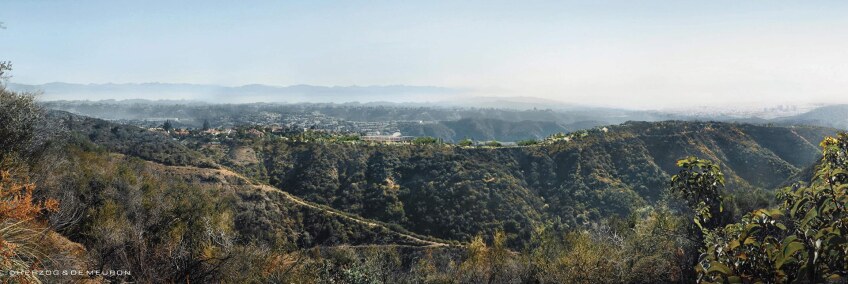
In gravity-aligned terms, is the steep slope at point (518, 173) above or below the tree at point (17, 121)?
below

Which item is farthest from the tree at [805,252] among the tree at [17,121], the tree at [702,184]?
the tree at [17,121]

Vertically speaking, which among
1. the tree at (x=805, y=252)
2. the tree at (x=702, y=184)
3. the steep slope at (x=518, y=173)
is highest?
the tree at (x=805, y=252)

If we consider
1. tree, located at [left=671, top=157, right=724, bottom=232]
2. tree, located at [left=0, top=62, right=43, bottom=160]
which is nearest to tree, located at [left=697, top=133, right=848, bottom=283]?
tree, located at [left=671, top=157, right=724, bottom=232]

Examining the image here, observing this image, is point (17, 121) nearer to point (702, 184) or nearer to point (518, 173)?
point (702, 184)

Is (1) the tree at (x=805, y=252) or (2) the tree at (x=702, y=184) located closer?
(1) the tree at (x=805, y=252)

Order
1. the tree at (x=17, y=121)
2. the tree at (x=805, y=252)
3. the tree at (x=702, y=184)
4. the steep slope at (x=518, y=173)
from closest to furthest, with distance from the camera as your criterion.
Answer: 1. the tree at (x=805, y=252)
2. the tree at (x=702, y=184)
3. the tree at (x=17, y=121)
4. the steep slope at (x=518, y=173)

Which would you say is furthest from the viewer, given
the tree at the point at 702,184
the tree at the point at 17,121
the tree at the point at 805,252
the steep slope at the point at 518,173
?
the steep slope at the point at 518,173

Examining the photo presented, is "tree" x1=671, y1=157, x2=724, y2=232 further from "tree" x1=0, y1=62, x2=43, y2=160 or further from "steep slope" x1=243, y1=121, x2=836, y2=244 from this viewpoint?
"steep slope" x1=243, y1=121, x2=836, y2=244

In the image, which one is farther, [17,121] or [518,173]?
[518,173]

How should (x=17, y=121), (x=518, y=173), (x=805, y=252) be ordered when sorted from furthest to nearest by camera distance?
(x=518, y=173), (x=17, y=121), (x=805, y=252)

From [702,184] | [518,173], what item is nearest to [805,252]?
[702,184]

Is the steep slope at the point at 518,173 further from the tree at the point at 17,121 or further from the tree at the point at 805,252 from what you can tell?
the tree at the point at 805,252

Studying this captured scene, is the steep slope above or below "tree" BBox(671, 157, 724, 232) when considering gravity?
below
